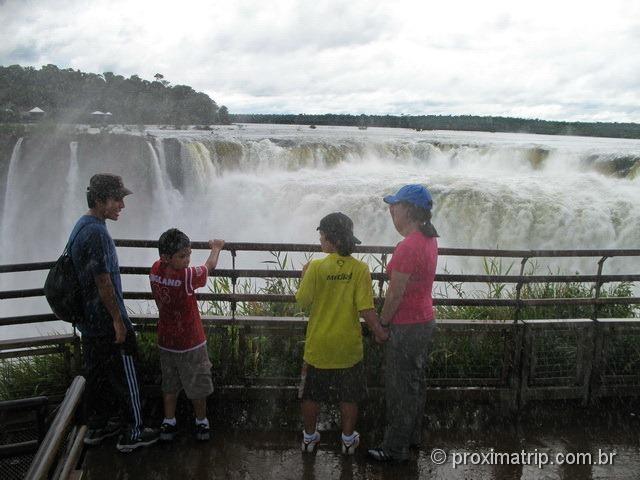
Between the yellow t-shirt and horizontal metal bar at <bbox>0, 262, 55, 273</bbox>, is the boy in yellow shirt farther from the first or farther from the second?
horizontal metal bar at <bbox>0, 262, 55, 273</bbox>

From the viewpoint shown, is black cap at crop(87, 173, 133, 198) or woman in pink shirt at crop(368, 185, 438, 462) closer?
woman in pink shirt at crop(368, 185, 438, 462)

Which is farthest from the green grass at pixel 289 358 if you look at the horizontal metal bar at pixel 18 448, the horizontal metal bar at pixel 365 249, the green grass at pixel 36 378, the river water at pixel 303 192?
the river water at pixel 303 192

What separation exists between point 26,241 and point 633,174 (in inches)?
925

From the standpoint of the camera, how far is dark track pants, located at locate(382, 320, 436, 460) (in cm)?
340

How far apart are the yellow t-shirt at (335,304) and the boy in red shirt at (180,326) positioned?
73cm

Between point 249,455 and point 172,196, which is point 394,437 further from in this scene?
point 172,196

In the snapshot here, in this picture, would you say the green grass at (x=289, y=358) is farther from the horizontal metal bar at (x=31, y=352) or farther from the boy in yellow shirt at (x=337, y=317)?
the boy in yellow shirt at (x=337, y=317)

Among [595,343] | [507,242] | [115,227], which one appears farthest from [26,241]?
[595,343]

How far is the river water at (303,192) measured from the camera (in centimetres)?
1489

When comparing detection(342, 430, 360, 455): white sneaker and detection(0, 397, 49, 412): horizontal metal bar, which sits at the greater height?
detection(0, 397, 49, 412): horizontal metal bar

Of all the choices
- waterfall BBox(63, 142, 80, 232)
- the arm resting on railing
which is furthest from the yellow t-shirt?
waterfall BBox(63, 142, 80, 232)

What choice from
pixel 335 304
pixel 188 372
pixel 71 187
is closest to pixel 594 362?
pixel 335 304

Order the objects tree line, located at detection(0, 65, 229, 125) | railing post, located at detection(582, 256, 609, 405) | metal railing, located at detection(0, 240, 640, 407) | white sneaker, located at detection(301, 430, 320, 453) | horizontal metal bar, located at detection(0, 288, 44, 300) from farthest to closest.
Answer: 1. tree line, located at detection(0, 65, 229, 125)
2. railing post, located at detection(582, 256, 609, 405)
3. metal railing, located at detection(0, 240, 640, 407)
4. horizontal metal bar, located at detection(0, 288, 44, 300)
5. white sneaker, located at detection(301, 430, 320, 453)

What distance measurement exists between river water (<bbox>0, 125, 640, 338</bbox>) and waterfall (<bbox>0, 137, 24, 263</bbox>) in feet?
0.13
